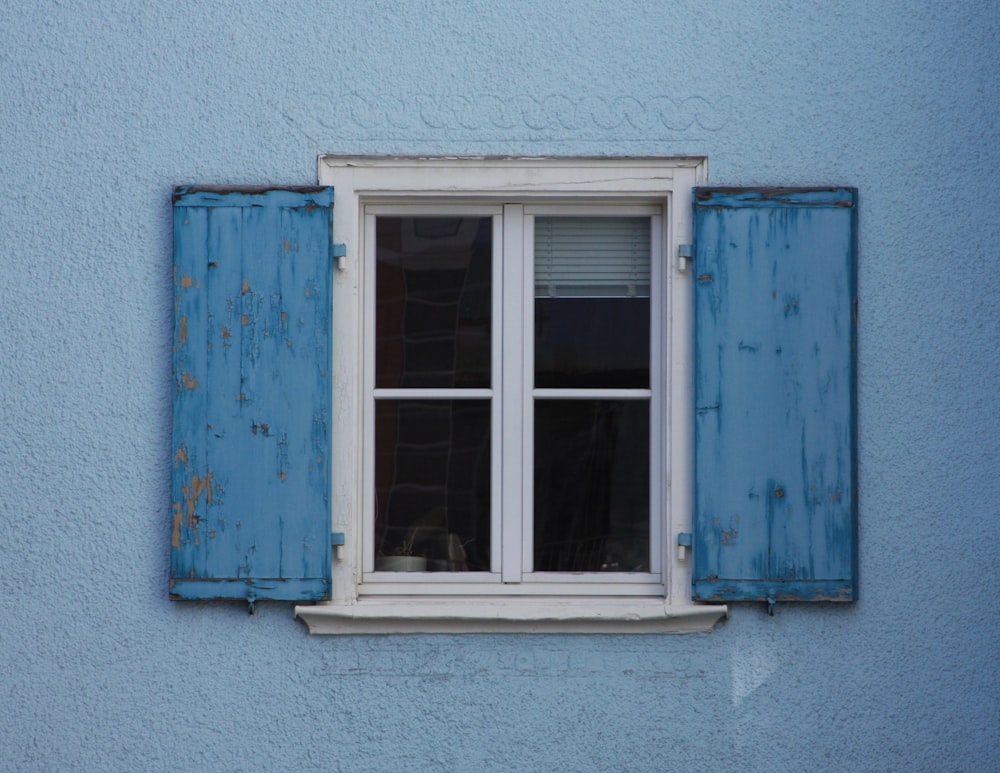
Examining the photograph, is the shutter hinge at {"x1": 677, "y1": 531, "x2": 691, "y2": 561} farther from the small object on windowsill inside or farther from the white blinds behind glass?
the white blinds behind glass

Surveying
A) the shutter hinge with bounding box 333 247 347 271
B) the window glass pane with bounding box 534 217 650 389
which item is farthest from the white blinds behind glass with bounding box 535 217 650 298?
the shutter hinge with bounding box 333 247 347 271

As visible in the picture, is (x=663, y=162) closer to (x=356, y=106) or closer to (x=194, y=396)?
(x=356, y=106)

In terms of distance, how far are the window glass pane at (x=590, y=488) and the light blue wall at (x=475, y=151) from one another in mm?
322

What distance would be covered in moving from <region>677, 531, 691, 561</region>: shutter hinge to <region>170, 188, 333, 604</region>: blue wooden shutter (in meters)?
1.18

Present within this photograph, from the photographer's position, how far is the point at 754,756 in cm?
414

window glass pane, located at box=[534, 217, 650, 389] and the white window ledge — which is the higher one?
window glass pane, located at box=[534, 217, 650, 389]

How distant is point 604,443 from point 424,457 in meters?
0.63

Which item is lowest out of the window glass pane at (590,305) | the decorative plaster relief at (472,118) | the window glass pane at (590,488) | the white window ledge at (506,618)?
the white window ledge at (506,618)

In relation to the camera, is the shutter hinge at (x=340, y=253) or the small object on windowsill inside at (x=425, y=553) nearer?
the shutter hinge at (x=340, y=253)

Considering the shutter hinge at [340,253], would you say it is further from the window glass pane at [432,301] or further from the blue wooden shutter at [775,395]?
the blue wooden shutter at [775,395]

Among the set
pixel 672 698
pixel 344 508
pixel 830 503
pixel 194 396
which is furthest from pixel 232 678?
pixel 830 503

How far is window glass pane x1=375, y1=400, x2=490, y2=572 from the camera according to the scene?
430 centimetres

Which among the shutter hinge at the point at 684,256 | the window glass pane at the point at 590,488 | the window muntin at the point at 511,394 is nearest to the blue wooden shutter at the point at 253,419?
the window muntin at the point at 511,394

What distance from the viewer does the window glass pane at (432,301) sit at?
431 cm
